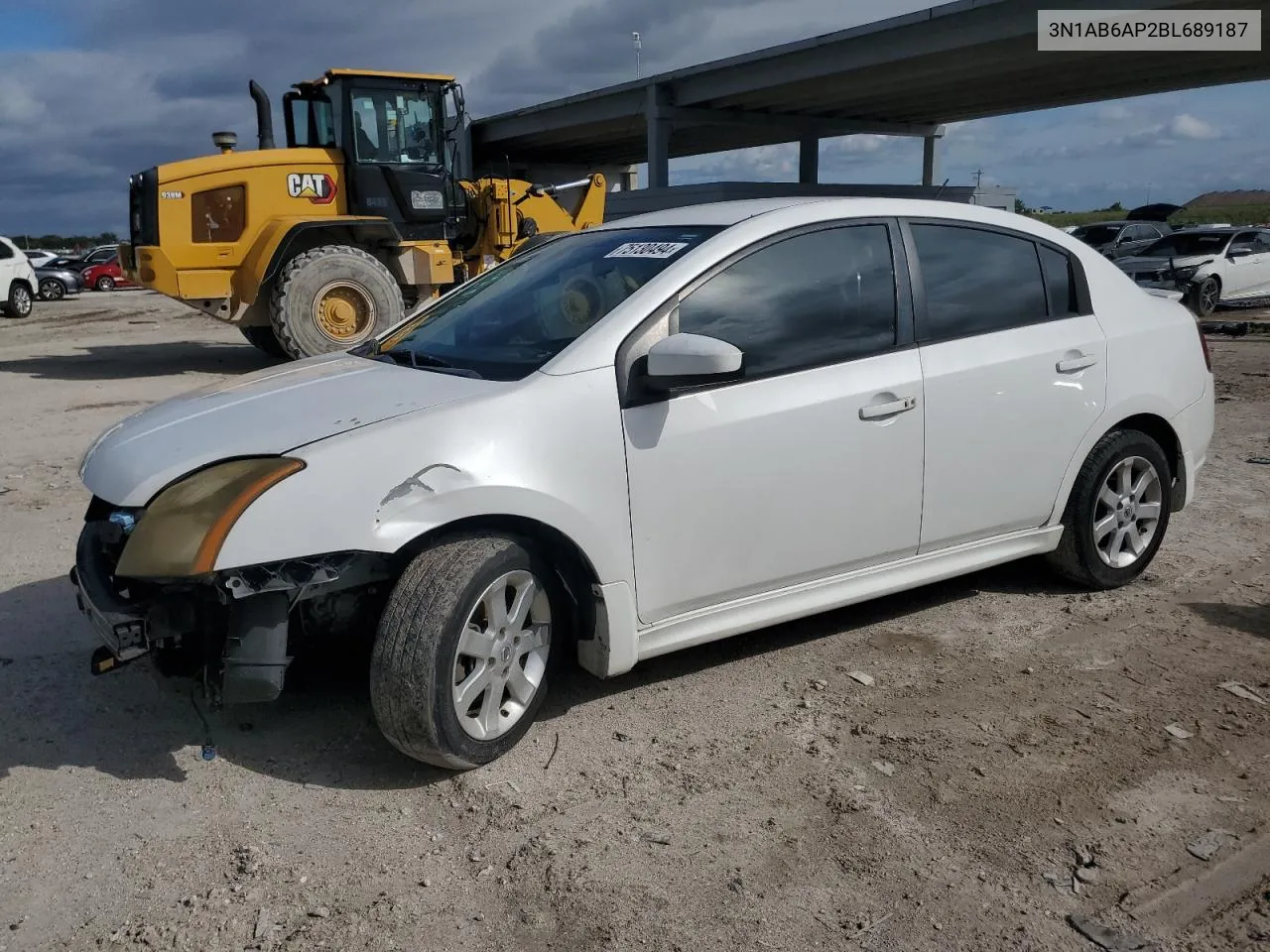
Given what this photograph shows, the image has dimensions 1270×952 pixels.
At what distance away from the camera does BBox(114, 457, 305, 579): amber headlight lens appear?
2.91m

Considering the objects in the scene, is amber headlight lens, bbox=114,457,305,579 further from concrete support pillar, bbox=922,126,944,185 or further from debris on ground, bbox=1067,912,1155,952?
concrete support pillar, bbox=922,126,944,185

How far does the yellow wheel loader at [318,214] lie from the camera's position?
11914mm

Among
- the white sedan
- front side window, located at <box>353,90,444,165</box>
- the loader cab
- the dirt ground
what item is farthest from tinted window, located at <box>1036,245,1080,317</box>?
the white sedan

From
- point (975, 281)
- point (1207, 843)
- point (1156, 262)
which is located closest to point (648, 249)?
point (975, 281)

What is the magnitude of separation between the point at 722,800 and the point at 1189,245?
1843cm

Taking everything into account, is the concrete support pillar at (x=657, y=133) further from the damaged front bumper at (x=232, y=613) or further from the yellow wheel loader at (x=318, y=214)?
the damaged front bumper at (x=232, y=613)

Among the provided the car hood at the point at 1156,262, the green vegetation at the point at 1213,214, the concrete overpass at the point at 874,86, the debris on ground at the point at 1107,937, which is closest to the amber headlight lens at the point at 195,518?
the debris on ground at the point at 1107,937

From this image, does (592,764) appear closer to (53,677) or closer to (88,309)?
(53,677)

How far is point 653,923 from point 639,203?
30.0m

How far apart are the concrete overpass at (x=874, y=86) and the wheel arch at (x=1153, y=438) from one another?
1769 cm

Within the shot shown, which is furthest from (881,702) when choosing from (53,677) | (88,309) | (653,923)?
(88,309)

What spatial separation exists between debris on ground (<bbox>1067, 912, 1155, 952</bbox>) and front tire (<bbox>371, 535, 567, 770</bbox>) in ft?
5.58

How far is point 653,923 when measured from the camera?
2607 millimetres

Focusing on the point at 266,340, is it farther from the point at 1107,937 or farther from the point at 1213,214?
the point at 1213,214
